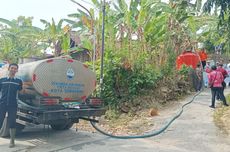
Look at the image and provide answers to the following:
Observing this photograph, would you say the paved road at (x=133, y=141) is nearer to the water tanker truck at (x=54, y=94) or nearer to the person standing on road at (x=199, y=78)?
the water tanker truck at (x=54, y=94)

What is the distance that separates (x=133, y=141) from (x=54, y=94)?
84.5 inches

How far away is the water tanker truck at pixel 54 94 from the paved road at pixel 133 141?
1.55 feet

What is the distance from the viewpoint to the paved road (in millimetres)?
6840

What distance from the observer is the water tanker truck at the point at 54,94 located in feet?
23.9

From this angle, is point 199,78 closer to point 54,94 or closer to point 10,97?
point 54,94

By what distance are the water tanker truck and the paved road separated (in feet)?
1.55

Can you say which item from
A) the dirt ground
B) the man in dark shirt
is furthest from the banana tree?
the man in dark shirt

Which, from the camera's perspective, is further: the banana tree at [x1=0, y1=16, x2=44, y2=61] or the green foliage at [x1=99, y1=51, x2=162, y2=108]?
the banana tree at [x1=0, y1=16, x2=44, y2=61]

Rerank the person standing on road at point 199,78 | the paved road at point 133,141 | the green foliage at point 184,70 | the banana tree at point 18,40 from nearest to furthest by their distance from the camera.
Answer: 1. the paved road at point 133,141
2. the green foliage at point 184,70
3. the person standing on road at point 199,78
4. the banana tree at point 18,40

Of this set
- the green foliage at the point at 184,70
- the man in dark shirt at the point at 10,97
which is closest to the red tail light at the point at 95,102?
the man in dark shirt at the point at 10,97

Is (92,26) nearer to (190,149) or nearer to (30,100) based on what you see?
(30,100)

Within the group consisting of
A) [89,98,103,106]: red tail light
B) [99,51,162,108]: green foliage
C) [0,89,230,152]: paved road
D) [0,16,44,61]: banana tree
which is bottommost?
[0,89,230,152]: paved road

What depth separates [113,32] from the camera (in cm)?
A: 1308

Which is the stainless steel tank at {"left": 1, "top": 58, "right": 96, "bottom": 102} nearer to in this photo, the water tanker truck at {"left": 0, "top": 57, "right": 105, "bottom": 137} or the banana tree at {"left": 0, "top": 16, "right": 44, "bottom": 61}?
the water tanker truck at {"left": 0, "top": 57, "right": 105, "bottom": 137}
